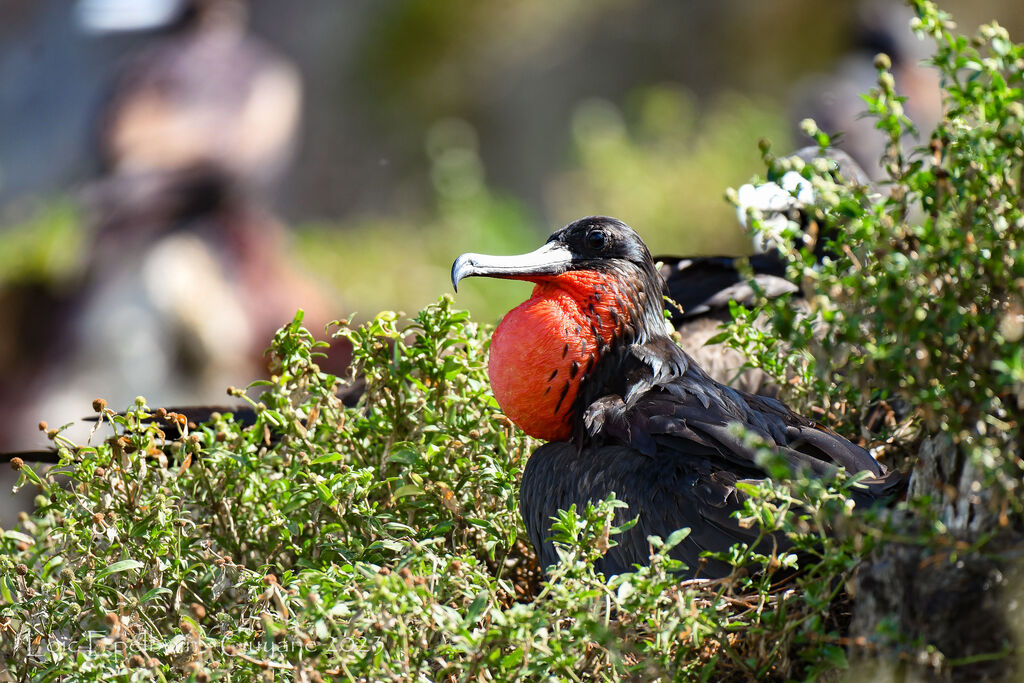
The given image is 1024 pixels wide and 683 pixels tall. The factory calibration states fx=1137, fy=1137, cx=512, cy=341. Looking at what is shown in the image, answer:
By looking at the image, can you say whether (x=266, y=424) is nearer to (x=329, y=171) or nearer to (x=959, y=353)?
(x=959, y=353)

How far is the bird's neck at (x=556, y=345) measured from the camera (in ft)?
6.64

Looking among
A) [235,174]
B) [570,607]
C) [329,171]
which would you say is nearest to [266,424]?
[570,607]

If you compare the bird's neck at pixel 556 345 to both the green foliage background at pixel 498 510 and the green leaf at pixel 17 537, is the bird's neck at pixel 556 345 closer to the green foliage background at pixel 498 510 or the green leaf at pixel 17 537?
the green foliage background at pixel 498 510

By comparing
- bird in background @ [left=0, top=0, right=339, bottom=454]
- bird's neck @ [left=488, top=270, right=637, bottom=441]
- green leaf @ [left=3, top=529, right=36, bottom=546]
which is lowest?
green leaf @ [left=3, top=529, right=36, bottom=546]

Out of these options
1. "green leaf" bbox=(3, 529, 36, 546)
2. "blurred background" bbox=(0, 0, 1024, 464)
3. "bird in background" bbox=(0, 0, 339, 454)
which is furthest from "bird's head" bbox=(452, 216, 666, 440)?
"bird in background" bbox=(0, 0, 339, 454)

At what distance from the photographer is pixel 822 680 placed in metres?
1.46

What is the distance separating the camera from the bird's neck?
2.03 m

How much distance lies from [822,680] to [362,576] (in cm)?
61

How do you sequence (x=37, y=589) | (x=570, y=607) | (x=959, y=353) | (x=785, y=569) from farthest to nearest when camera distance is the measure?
(x=37, y=589)
(x=785, y=569)
(x=570, y=607)
(x=959, y=353)

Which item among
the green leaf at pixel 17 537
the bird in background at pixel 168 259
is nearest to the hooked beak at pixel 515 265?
the green leaf at pixel 17 537

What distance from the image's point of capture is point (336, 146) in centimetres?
943

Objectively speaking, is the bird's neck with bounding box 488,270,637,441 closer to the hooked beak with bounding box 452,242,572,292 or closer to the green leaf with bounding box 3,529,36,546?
the hooked beak with bounding box 452,242,572,292

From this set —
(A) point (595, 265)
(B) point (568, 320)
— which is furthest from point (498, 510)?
(A) point (595, 265)

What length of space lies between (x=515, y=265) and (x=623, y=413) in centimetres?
34
